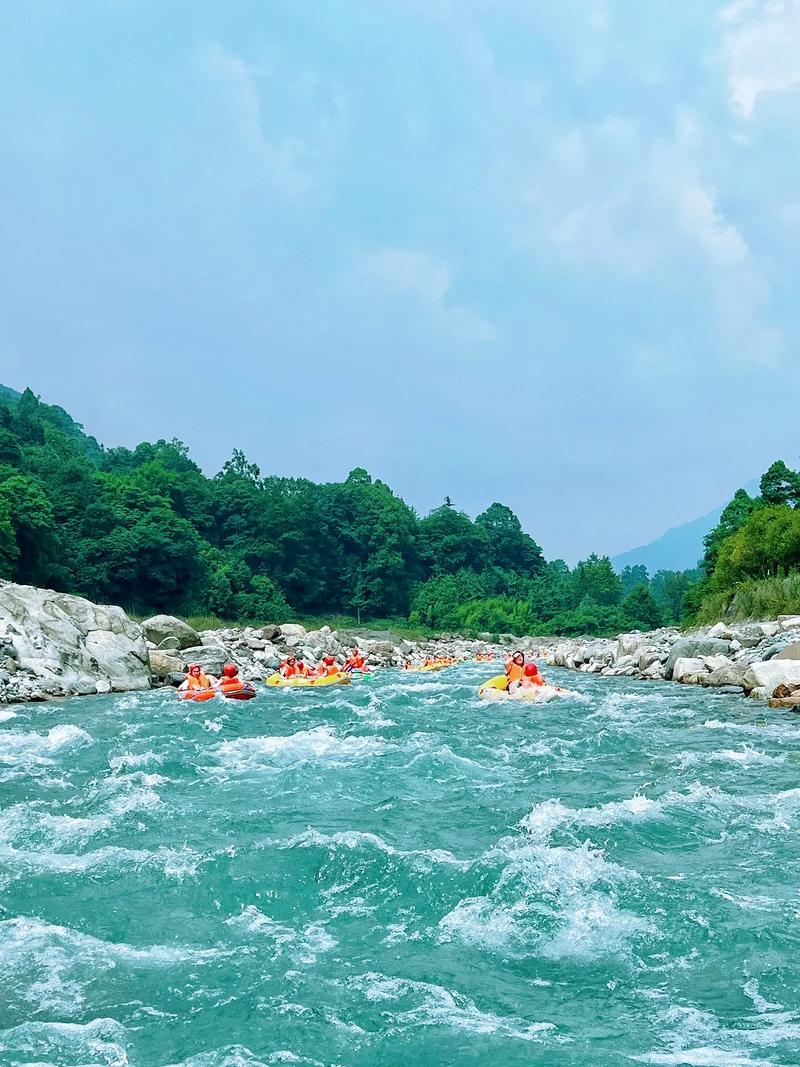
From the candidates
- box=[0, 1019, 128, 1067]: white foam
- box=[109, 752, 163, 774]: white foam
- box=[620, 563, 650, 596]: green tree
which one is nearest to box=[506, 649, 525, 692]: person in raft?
box=[109, 752, 163, 774]: white foam

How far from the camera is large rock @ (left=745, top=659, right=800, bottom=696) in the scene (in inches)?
634

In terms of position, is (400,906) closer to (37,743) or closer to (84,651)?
(37,743)

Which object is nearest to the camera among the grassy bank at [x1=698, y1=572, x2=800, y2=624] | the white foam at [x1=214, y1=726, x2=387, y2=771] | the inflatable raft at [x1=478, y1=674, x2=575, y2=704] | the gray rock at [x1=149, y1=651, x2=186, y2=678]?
the white foam at [x1=214, y1=726, x2=387, y2=771]

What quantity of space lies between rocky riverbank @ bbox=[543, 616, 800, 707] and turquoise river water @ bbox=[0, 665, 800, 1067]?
17.6 feet

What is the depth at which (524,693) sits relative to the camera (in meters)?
17.9

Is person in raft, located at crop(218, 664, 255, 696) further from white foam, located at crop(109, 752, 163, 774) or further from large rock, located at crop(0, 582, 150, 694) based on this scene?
white foam, located at crop(109, 752, 163, 774)

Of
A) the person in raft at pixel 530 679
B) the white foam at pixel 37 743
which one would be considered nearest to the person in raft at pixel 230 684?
the white foam at pixel 37 743

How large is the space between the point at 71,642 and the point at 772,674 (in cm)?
1521

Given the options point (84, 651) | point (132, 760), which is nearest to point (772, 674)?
point (132, 760)

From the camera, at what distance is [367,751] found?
11758mm

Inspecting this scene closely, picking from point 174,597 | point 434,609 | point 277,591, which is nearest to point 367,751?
point 174,597

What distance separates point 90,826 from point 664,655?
781 inches

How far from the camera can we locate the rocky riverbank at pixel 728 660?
16594 mm

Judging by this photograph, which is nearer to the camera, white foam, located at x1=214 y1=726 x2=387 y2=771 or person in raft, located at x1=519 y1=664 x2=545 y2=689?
white foam, located at x1=214 y1=726 x2=387 y2=771
